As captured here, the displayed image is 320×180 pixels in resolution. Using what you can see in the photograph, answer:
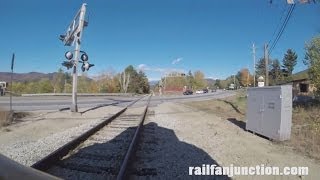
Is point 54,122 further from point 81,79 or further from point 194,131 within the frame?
point 81,79

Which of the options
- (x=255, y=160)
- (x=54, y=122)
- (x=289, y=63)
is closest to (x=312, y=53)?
(x=54, y=122)

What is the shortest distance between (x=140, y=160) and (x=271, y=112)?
214 inches

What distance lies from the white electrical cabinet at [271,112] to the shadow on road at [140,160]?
9.17 ft

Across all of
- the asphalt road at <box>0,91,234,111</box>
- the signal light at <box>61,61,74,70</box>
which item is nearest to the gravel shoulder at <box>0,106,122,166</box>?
the signal light at <box>61,61,74,70</box>

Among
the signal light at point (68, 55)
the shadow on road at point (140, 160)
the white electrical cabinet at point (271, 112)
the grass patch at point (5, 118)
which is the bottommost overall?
the shadow on road at point (140, 160)

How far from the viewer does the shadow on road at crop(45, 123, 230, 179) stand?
23.8ft

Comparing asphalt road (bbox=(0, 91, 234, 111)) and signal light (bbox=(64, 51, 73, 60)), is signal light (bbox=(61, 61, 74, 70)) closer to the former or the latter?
signal light (bbox=(64, 51, 73, 60))

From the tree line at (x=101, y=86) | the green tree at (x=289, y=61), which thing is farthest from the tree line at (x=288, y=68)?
the tree line at (x=101, y=86)

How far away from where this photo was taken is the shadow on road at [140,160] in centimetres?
725

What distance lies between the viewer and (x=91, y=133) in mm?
13000

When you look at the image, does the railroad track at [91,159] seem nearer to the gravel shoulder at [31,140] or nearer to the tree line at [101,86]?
the gravel shoulder at [31,140]

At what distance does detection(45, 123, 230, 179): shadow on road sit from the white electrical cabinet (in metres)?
2.80

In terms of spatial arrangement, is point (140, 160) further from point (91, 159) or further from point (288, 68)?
point (288, 68)

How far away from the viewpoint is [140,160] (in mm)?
8617
